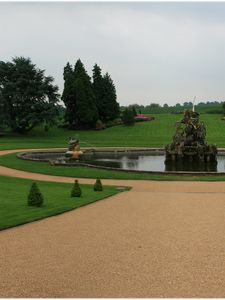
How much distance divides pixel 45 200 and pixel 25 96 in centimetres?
4894

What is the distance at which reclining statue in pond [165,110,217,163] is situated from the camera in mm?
31766

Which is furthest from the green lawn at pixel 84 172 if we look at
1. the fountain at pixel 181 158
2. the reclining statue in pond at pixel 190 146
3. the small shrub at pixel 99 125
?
the small shrub at pixel 99 125

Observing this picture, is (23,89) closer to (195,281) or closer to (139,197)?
(139,197)

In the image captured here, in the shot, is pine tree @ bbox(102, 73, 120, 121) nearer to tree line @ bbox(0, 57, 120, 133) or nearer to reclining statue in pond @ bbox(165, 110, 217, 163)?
tree line @ bbox(0, 57, 120, 133)

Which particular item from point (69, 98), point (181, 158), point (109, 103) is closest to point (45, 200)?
point (181, 158)

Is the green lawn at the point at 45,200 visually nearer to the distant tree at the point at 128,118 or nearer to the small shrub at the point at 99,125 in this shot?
the small shrub at the point at 99,125

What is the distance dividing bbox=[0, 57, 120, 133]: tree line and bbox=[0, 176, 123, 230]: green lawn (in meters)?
39.2

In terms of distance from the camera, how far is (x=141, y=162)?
107ft

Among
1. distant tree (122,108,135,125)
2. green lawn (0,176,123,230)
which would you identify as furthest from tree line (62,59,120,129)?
green lawn (0,176,123,230)

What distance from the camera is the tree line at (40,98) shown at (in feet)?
204

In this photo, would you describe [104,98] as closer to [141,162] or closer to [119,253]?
[141,162]

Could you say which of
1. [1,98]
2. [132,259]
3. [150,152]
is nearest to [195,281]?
[132,259]

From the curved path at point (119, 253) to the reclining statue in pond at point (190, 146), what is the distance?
1575 centimetres

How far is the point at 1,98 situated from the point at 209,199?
49.4 metres
